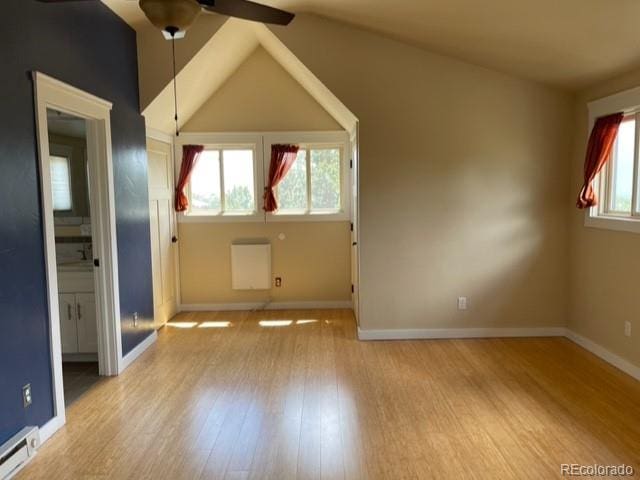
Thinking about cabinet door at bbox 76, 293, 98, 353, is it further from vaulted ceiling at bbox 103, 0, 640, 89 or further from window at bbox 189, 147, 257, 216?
vaulted ceiling at bbox 103, 0, 640, 89

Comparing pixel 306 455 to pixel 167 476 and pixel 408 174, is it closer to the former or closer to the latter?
pixel 167 476

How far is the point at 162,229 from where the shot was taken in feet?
15.8

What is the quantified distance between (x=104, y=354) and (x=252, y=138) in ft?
9.54

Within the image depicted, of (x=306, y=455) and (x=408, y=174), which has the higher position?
(x=408, y=174)

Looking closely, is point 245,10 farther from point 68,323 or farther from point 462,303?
point 462,303

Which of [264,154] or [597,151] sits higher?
[264,154]

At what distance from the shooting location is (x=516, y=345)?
404cm

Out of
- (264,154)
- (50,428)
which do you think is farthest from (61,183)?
(50,428)

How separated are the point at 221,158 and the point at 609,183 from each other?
4.08 metres

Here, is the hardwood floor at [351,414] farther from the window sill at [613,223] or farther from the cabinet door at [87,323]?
the window sill at [613,223]

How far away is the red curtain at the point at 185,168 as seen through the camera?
5.16 metres

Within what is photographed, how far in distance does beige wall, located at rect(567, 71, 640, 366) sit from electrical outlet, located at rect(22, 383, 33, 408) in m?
→ 4.13

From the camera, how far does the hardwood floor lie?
7.54 feet

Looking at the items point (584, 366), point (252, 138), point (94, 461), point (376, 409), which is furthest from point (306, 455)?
point (252, 138)
